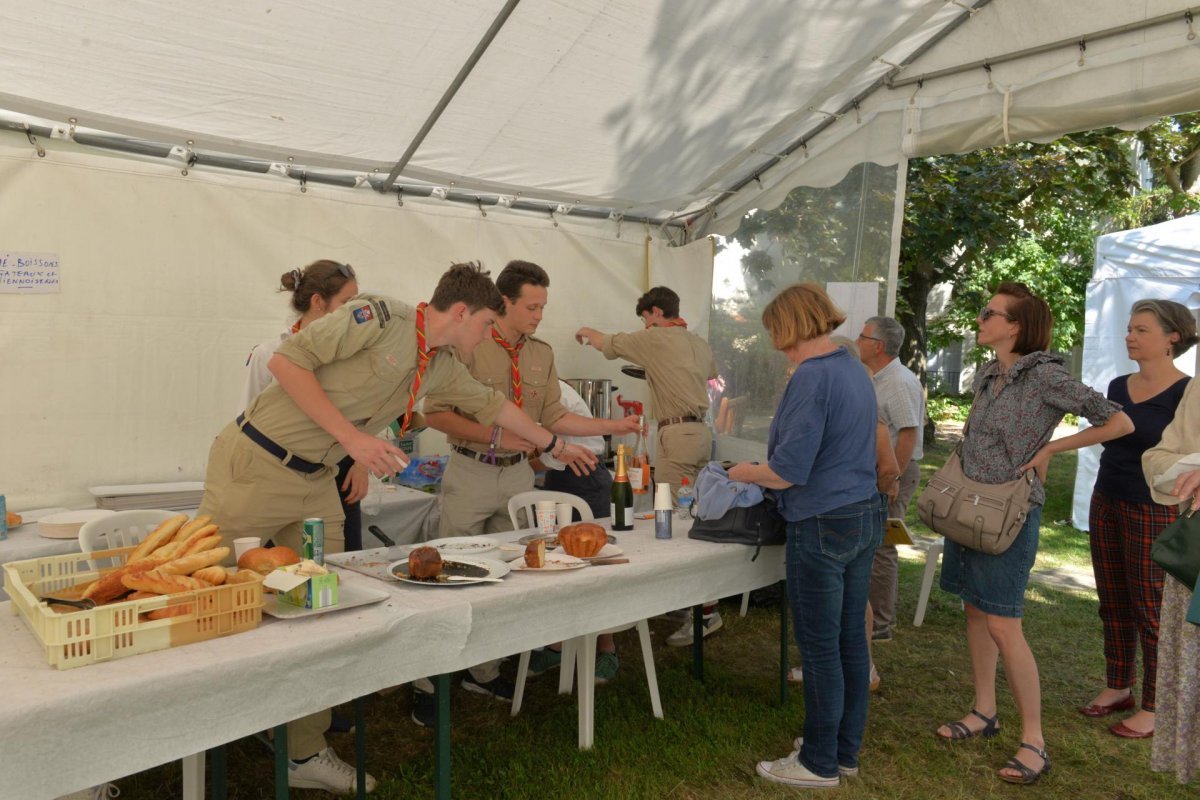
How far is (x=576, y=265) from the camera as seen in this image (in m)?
5.54

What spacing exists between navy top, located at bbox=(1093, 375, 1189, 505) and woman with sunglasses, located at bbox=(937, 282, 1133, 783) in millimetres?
532

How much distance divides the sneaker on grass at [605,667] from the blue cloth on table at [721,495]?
1.06m

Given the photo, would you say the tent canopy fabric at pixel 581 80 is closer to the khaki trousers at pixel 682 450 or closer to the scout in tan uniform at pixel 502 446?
the scout in tan uniform at pixel 502 446

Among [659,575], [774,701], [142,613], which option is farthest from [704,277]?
[142,613]

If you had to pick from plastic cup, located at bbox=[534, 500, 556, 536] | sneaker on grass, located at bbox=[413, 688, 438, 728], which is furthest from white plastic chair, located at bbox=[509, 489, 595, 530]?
sneaker on grass, located at bbox=[413, 688, 438, 728]

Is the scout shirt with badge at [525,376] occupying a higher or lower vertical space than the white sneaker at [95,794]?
higher

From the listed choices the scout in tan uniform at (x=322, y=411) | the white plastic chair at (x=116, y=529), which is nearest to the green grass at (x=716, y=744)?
the scout in tan uniform at (x=322, y=411)

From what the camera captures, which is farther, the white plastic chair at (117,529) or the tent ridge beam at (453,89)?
the tent ridge beam at (453,89)

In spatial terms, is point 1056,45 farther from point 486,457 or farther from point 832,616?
point 486,457

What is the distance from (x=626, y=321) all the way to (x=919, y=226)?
4.68 metres

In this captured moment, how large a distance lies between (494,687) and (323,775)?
111cm

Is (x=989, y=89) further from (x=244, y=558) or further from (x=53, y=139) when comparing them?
(x=53, y=139)

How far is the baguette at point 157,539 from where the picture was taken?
81.4 inches

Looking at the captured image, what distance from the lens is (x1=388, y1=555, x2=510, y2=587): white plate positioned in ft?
7.65
